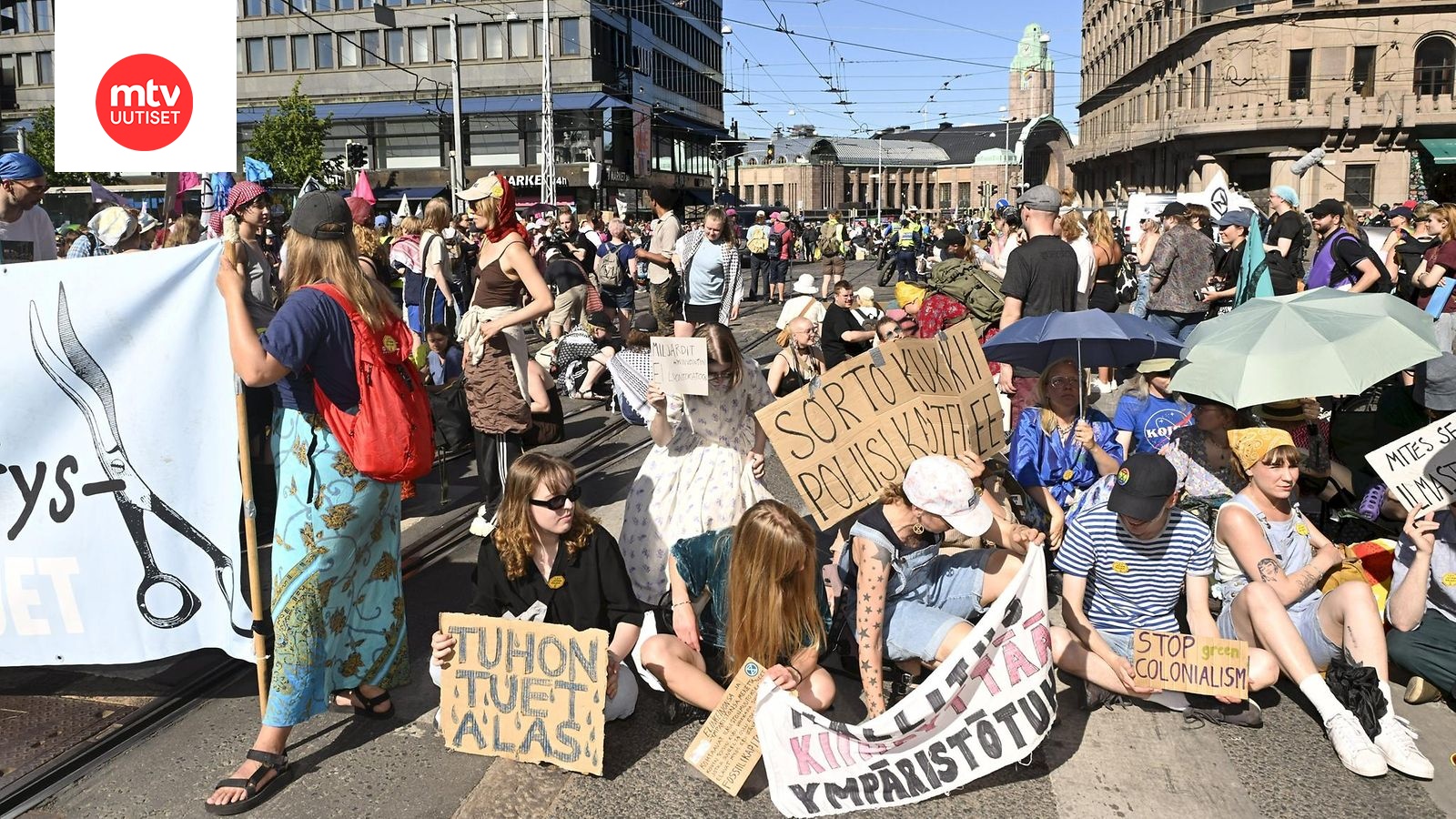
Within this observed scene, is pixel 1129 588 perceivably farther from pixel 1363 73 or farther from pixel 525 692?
pixel 1363 73

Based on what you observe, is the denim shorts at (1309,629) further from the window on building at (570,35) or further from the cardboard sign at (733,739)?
the window on building at (570,35)

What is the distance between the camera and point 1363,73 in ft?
162

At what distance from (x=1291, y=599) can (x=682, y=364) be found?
2644 mm

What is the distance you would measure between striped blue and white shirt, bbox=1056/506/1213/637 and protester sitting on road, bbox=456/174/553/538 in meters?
3.04

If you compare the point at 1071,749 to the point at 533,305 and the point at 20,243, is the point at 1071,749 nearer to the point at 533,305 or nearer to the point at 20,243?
the point at 533,305

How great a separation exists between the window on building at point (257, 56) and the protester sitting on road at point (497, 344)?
2386 inches

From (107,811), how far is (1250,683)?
400 cm

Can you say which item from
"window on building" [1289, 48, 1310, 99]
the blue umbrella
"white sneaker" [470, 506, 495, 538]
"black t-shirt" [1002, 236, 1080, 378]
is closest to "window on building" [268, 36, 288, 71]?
"window on building" [1289, 48, 1310, 99]

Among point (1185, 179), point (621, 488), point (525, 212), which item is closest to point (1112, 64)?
point (1185, 179)

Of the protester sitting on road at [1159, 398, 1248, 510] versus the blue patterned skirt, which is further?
the protester sitting on road at [1159, 398, 1248, 510]

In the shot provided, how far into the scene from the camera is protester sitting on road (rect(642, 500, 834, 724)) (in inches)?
163

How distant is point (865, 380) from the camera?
524cm

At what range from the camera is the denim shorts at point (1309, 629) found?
464 cm

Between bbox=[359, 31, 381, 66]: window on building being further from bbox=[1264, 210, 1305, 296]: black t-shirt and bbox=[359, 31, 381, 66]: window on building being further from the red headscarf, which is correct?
the red headscarf
